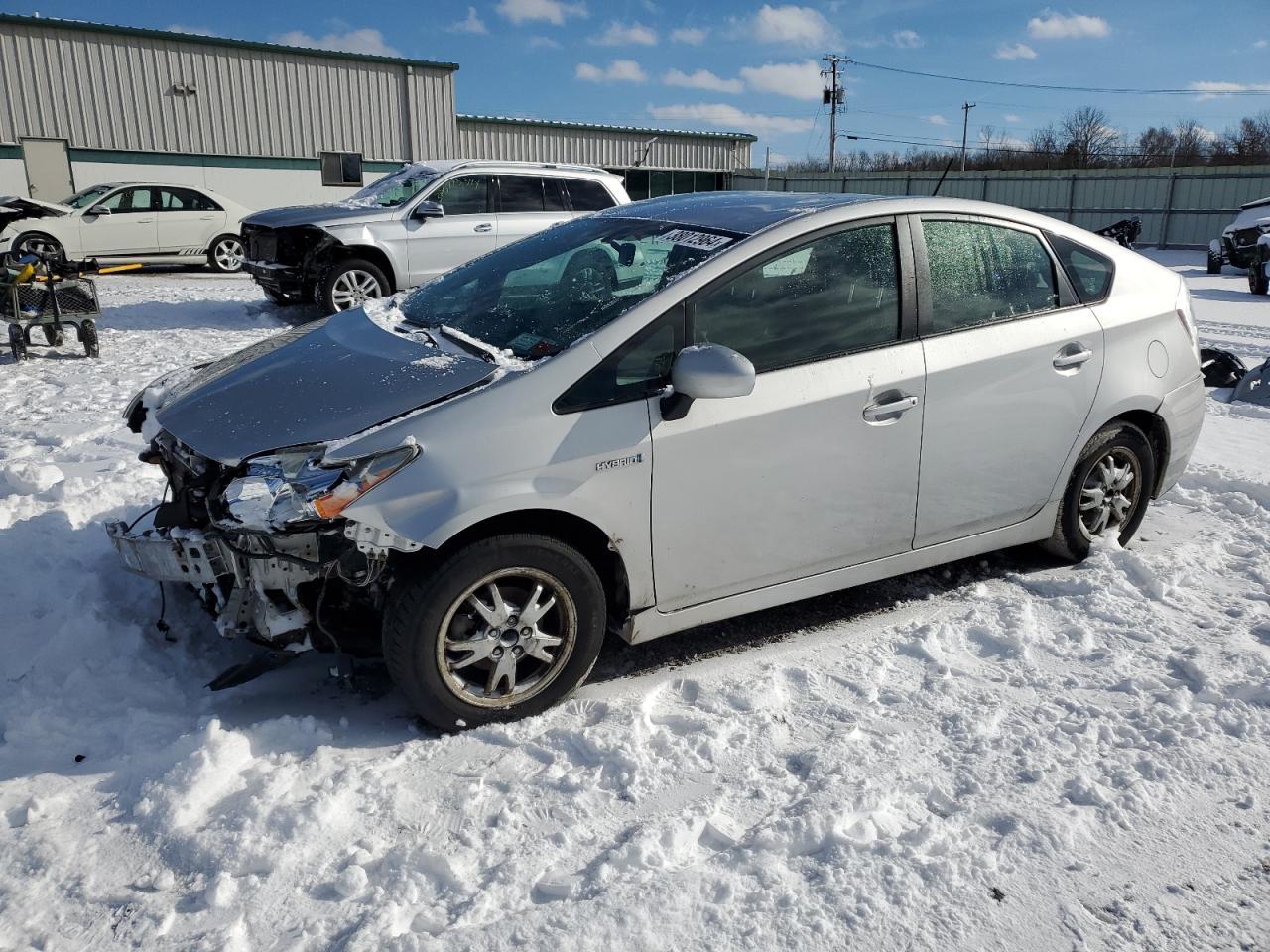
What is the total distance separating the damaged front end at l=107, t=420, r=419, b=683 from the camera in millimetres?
2934

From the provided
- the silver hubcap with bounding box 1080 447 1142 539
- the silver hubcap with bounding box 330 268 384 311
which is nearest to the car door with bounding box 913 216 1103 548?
the silver hubcap with bounding box 1080 447 1142 539

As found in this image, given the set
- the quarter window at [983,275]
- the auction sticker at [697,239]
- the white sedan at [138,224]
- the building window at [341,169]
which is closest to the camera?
the auction sticker at [697,239]

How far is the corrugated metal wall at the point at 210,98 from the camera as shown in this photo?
23.9 metres

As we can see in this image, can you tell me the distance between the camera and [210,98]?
26.0 m

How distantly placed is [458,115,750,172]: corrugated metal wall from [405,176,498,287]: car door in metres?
21.1

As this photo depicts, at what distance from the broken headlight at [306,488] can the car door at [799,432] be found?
907mm

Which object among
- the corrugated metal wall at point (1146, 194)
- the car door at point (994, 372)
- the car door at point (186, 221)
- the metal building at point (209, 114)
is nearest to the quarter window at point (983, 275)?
the car door at point (994, 372)

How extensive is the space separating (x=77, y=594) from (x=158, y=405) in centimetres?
87

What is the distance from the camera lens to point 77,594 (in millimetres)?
3873

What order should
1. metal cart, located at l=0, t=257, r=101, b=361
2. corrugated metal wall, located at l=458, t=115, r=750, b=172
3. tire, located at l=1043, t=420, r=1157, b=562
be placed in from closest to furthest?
tire, located at l=1043, t=420, r=1157, b=562 < metal cart, located at l=0, t=257, r=101, b=361 < corrugated metal wall, located at l=458, t=115, r=750, b=172

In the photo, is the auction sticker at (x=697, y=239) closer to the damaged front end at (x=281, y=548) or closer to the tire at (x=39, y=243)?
the damaged front end at (x=281, y=548)

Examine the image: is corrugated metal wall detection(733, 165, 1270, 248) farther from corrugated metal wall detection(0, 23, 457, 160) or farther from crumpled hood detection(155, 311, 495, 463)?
crumpled hood detection(155, 311, 495, 463)

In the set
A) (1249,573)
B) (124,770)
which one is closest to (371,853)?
(124,770)

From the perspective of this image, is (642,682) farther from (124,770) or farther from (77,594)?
(77,594)
